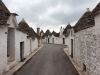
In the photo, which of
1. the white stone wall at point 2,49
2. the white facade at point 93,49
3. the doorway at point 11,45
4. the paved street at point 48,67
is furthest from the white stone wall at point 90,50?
the doorway at point 11,45

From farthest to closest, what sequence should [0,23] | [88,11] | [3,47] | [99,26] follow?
[88,11] → [3,47] → [0,23] → [99,26]

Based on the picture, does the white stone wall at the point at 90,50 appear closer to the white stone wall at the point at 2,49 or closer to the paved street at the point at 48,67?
the paved street at the point at 48,67

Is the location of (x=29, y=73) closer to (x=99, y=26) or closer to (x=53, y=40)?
(x=99, y=26)

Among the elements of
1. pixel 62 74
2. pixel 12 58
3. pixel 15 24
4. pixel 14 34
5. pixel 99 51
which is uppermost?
pixel 15 24

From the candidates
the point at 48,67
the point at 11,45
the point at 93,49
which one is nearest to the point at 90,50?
the point at 93,49

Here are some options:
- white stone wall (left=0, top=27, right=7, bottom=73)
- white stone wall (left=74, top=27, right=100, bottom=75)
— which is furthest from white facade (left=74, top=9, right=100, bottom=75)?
white stone wall (left=0, top=27, right=7, bottom=73)

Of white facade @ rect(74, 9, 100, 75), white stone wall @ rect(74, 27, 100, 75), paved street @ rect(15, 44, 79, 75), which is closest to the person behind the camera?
white facade @ rect(74, 9, 100, 75)

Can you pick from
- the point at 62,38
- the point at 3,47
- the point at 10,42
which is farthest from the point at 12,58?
the point at 62,38

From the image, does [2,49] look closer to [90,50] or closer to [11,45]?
[11,45]

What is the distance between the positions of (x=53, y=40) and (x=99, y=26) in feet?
155

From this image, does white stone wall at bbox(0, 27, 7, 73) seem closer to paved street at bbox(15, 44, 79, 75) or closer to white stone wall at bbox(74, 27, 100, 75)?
paved street at bbox(15, 44, 79, 75)

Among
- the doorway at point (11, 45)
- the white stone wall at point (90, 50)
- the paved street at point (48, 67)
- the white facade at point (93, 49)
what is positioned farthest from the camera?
the doorway at point (11, 45)

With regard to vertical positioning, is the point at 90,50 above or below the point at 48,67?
above

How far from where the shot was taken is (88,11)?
13906 mm
